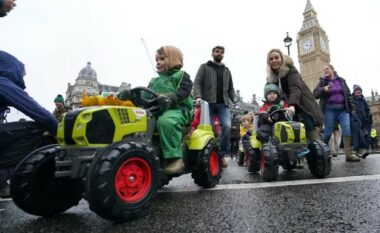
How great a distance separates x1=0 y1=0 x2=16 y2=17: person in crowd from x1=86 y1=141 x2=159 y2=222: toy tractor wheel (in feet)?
6.12

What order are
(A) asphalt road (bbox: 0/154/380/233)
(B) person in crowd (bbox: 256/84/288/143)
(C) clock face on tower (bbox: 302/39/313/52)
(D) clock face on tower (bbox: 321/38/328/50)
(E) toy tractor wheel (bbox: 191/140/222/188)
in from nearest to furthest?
1. (A) asphalt road (bbox: 0/154/380/233)
2. (E) toy tractor wheel (bbox: 191/140/222/188)
3. (B) person in crowd (bbox: 256/84/288/143)
4. (C) clock face on tower (bbox: 302/39/313/52)
5. (D) clock face on tower (bbox: 321/38/328/50)

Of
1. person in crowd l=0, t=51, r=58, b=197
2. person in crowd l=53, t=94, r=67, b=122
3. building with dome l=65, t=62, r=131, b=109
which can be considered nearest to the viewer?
person in crowd l=0, t=51, r=58, b=197

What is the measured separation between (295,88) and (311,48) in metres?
94.0

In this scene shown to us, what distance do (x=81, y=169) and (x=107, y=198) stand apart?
321 mm

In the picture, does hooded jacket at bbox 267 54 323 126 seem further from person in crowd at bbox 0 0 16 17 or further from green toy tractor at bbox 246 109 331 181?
person in crowd at bbox 0 0 16 17

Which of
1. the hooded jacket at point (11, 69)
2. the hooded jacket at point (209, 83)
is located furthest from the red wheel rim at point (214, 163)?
the hooded jacket at point (209, 83)

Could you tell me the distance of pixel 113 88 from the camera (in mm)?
75812

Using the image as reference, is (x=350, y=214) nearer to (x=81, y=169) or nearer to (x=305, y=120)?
(x=81, y=169)

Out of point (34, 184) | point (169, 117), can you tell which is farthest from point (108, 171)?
point (169, 117)

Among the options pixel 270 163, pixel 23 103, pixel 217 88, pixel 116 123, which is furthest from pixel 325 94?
pixel 23 103

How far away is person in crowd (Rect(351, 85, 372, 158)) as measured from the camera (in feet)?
20.7

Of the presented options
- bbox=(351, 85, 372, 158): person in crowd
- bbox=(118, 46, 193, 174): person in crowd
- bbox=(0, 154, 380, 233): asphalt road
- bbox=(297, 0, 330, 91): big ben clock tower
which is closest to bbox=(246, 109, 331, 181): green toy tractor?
bbox=(0, 154, 380, 233): asphalt road

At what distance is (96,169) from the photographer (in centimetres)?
163

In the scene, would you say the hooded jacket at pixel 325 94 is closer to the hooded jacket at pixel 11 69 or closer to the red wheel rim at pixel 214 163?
A: the red wheel rim at pixel 214 163
